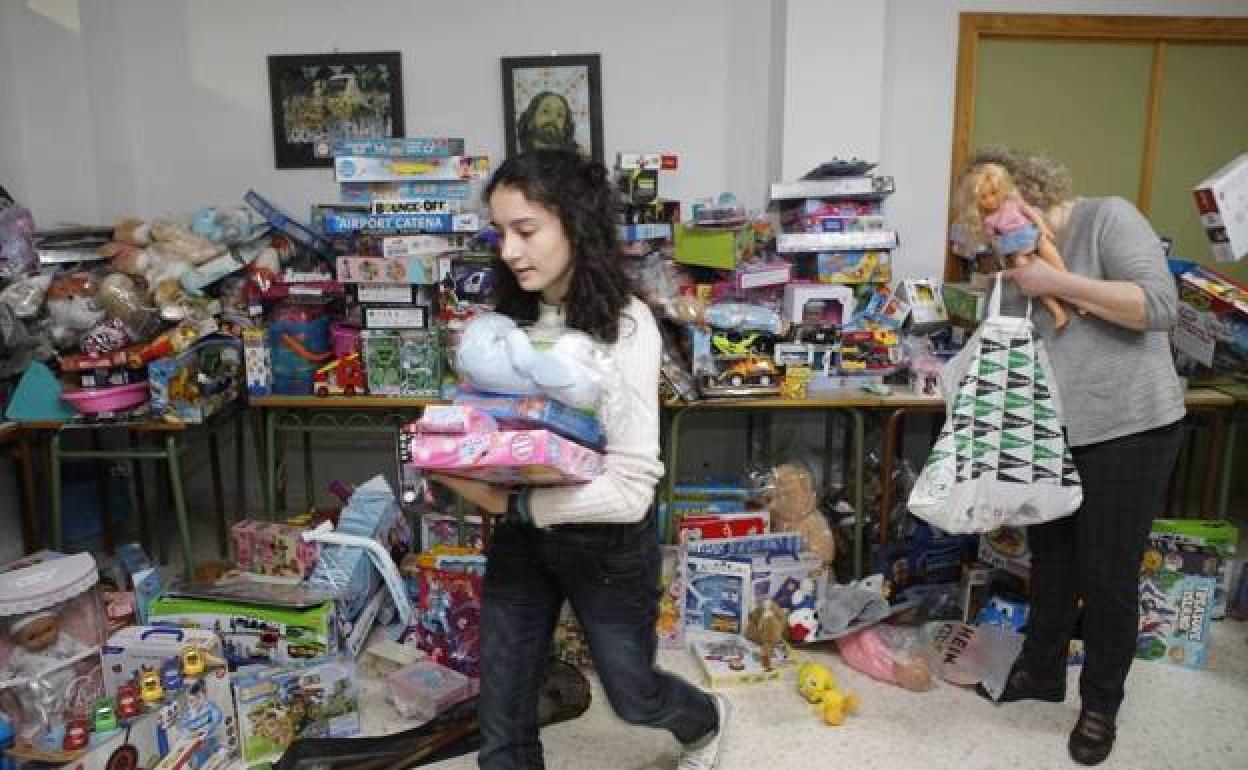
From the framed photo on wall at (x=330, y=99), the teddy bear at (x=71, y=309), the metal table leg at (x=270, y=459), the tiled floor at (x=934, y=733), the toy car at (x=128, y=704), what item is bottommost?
the tiled floor at (x=934, y=733)

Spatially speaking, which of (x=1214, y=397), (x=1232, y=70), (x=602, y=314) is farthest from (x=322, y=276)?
(x=1232, y=70)

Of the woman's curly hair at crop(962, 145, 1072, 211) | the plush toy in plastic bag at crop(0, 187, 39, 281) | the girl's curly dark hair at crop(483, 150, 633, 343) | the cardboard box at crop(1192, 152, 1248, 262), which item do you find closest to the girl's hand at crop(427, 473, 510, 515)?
the girl's curly dark hair at crop(483, 150, 633, 343)

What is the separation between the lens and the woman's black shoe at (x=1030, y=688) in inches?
86.6

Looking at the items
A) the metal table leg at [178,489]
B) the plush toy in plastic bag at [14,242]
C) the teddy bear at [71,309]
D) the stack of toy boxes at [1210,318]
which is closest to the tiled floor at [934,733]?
the metal table leg at [178,489]

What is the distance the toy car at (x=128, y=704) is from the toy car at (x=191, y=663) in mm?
102

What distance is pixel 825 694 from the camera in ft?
7.19

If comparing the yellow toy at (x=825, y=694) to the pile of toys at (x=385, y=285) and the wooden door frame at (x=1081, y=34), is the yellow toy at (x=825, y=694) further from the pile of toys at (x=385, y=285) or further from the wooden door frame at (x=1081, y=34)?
the wooden door frame at (x=1081, y=34)

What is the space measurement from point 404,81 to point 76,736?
2.35 metres

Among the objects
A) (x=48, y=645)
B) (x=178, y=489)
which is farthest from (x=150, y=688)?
(x=178, y=489)

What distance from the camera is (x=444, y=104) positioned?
10.7ft

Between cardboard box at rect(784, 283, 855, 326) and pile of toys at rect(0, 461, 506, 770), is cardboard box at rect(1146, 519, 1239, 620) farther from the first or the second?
pile of toys at rect(0, 461, 506, 770)

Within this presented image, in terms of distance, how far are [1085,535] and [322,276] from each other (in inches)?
88.0

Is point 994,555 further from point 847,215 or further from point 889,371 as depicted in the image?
point 847,215

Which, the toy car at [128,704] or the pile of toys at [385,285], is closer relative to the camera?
the toy car at [128,704]
